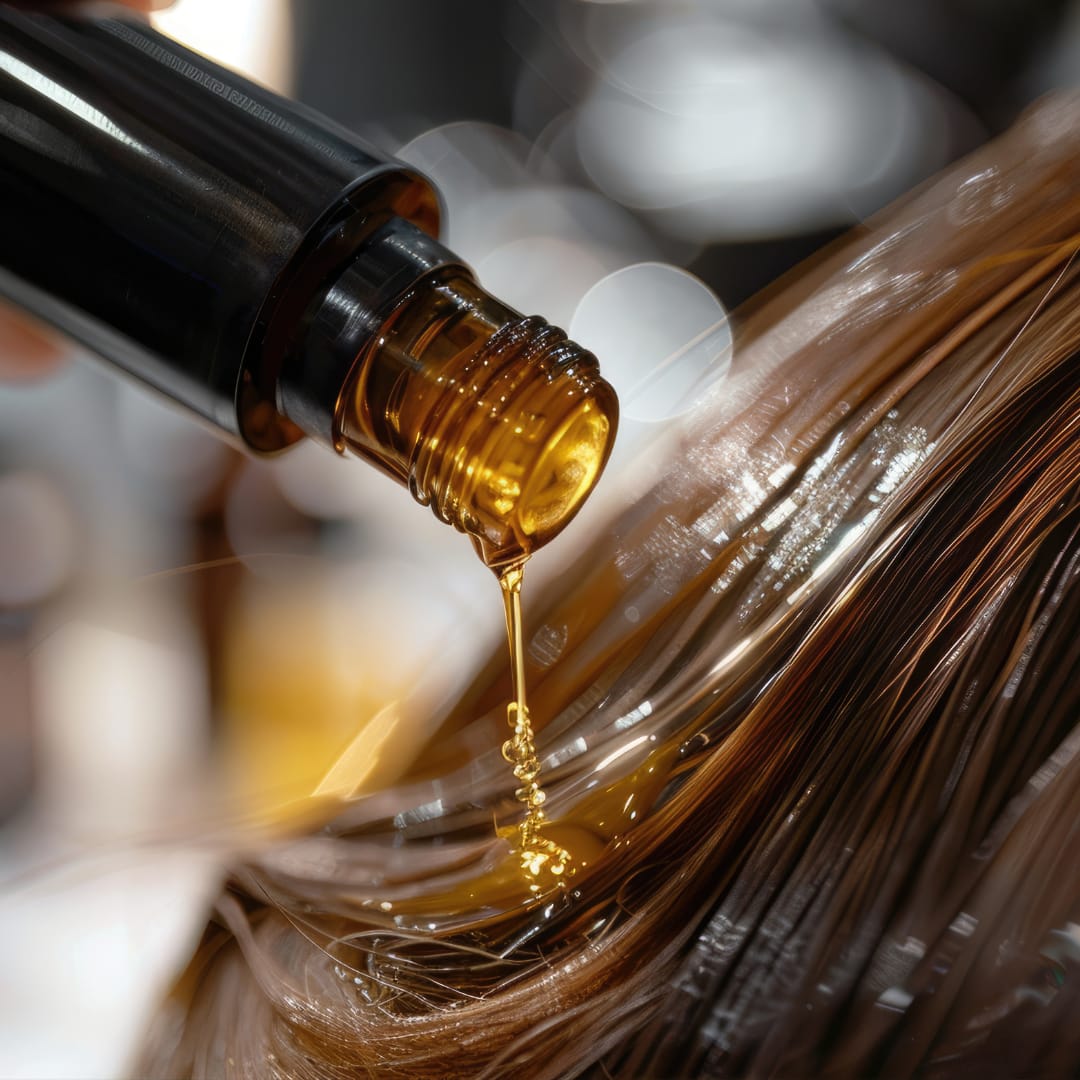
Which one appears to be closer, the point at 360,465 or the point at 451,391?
the point at 451,391

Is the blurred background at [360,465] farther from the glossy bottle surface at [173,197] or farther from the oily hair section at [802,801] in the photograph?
the glossy bottle surface at [173,197]

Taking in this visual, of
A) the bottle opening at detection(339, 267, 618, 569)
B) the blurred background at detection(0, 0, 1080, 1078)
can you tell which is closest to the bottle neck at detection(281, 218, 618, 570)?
the bottle opening at detection(339, 267, 618, 569)

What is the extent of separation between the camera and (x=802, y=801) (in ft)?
1.19

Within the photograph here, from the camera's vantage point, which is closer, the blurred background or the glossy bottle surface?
the glossy bottle surface

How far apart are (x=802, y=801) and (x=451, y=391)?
17cm

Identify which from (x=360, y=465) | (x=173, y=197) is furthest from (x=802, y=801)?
(x=360, y=465)

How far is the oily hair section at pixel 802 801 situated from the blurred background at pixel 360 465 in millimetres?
82

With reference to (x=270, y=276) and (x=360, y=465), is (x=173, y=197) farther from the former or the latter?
(x=360, y=465)

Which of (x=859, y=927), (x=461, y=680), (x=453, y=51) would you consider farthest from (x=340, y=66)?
(x=859, y=927)

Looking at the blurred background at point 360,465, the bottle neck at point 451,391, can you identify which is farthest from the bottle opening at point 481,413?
the blurred background at point 360,465

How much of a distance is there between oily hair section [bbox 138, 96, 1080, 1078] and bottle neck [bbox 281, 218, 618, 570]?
0.28 feet

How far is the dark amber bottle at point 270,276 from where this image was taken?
38cm

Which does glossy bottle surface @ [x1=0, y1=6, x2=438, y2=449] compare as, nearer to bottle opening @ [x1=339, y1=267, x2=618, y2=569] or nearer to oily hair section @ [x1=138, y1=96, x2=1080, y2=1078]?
bottle opening @ [x1=339, y1=267, x2=618, y2=569]

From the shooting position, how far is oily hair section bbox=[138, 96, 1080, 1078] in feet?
1.07
